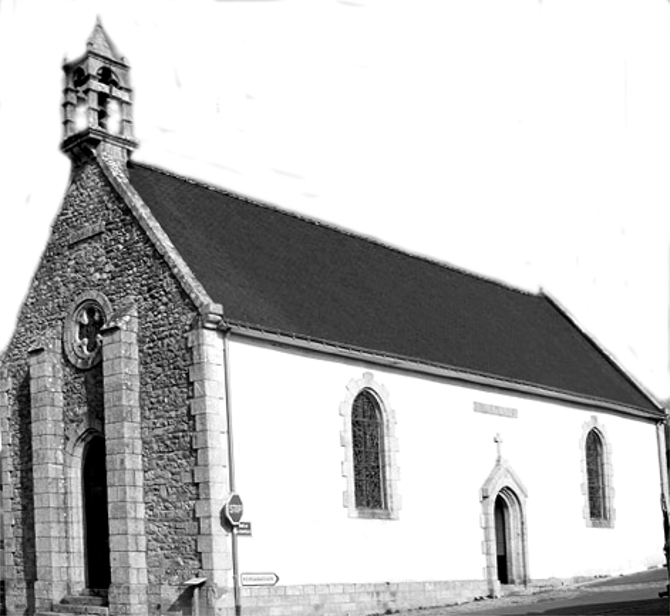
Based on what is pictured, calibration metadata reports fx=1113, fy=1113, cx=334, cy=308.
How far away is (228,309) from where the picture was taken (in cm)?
2034

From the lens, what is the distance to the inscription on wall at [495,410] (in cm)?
2622

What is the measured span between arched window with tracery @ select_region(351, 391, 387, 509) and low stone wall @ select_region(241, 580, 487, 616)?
1.76 m

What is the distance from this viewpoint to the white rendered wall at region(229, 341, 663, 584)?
20.2 meters

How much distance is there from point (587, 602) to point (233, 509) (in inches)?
325

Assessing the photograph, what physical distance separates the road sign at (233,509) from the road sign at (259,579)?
0.96m

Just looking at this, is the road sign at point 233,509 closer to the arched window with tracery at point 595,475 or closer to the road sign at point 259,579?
the road sign at point 259,579

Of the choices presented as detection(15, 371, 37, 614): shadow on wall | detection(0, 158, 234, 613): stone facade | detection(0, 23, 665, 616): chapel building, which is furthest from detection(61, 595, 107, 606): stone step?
detection(15, 371, 37, 614): shadow on wall

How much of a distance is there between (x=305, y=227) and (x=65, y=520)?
9315mm

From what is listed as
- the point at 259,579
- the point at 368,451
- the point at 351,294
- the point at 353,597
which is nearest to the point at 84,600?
the point at 259,579

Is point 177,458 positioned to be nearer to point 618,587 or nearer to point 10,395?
point 10,395

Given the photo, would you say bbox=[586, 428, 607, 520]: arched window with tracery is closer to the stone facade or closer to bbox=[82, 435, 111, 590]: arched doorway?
bbox=[82, 435, 111, 590]: arched doorway

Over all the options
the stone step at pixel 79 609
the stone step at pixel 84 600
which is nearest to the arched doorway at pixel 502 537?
the stone step at pixel 84 600

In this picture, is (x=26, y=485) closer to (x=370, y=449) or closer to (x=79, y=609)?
(x=79, y=609)

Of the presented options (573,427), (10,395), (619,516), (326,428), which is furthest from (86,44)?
(619,516)
